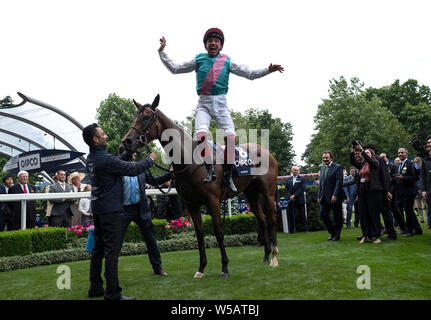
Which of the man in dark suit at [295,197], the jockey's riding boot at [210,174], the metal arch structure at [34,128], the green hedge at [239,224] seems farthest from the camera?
the metal arch structure at [34,128]

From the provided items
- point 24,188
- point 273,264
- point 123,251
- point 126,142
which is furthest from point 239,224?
point 126,142

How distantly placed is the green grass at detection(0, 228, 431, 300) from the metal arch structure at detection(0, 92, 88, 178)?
13.4m

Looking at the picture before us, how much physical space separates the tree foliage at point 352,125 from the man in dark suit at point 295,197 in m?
27.4

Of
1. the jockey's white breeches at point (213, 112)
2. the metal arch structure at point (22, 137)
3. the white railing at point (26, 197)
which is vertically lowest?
the white railing at point (26, 197)

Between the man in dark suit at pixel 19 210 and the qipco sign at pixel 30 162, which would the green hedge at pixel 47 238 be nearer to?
the man in dark suit at pixel 19 210

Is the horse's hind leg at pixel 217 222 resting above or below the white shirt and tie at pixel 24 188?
below

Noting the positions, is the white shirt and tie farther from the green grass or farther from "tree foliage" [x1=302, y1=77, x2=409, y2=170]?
"tree foliage" [x1=302, y1=77, x2=409, y2=170]

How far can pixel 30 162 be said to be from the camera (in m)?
17.6

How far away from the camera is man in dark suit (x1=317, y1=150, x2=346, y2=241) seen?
31.2ft

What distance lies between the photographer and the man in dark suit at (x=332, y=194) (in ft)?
31.2

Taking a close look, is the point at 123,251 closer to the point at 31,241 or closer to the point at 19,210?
the point at 31,241

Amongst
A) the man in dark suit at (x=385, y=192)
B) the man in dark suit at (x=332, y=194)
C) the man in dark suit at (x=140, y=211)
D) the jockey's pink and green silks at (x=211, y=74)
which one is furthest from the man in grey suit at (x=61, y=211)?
the man in dark suit at (x=385, y=192)

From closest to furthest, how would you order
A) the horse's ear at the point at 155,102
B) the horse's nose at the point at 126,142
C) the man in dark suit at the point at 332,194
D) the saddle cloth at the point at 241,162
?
the horse's nose at the point at 126,142
the horse's ear at the point at 155,102
the saddle cloth at the point at 241,162
the man in dark suit at the point at 332,194
